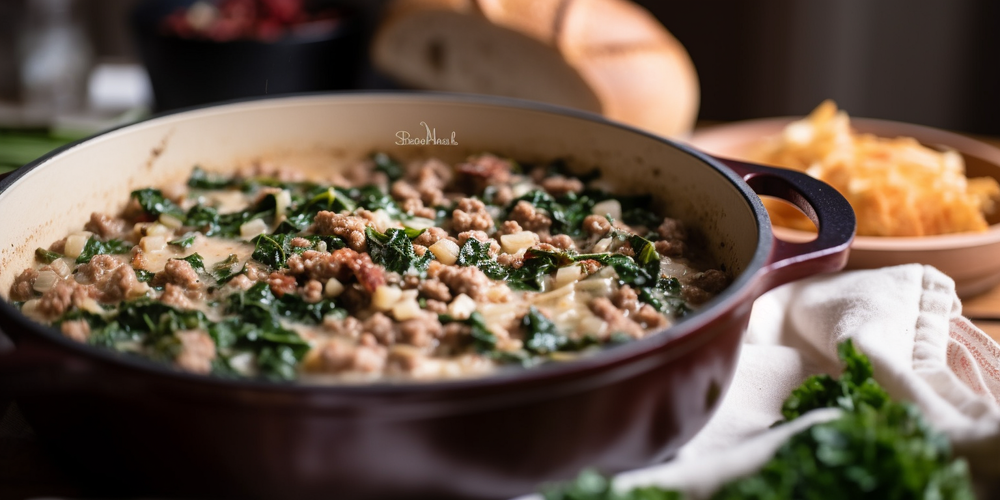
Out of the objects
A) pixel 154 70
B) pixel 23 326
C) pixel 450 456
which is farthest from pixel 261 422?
pixel 154 70

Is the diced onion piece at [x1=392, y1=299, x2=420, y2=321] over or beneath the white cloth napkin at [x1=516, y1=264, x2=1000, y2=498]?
over

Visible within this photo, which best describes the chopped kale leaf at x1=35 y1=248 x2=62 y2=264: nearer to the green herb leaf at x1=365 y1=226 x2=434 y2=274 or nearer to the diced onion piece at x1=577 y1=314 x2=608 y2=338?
the green herb leaf at x1=365 y1=226 x2=434 y2=274

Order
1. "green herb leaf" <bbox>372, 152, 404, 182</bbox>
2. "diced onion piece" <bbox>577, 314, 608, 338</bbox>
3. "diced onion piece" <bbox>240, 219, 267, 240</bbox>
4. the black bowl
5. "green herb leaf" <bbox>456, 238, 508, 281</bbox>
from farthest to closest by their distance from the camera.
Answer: the black bowl, "green herb leaf" <bbox>372, 152, 404, 182</bbox>, "diced onion piece" <bbox>240, 219, 267, 240</bbox>, "green herb leaf" <bbox>456, 238, 508, 281</bbox>, "diced onion piece" <bbox>577, 314, 608, 338</bbox>

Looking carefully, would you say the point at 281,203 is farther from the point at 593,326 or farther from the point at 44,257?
the point at 593,326

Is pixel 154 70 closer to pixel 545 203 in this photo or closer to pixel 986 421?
pixel 545 203

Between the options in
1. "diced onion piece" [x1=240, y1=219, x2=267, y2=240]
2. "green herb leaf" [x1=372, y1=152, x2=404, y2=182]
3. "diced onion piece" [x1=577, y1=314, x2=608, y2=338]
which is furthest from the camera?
"green herb leaf" [x1=372, y1=152, x2=404, y2=182]

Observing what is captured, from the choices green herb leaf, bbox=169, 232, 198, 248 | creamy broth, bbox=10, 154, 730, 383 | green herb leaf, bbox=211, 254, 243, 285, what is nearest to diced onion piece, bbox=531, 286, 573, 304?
creamy broth, bbox=10, 154, 730, 383
